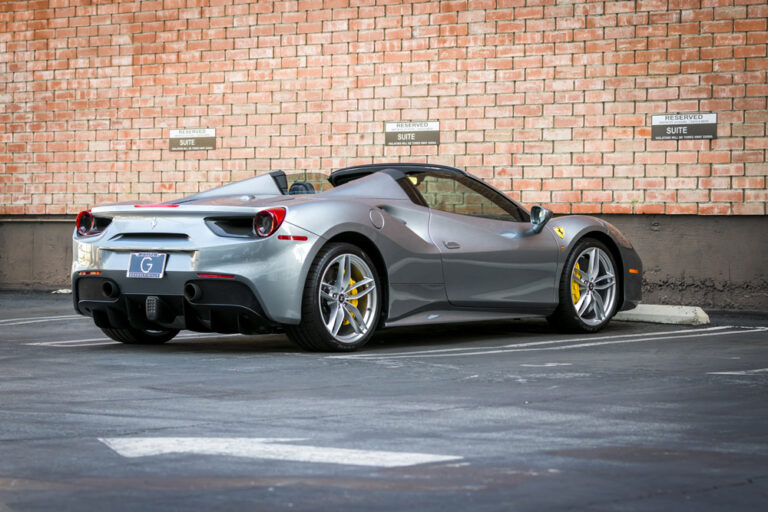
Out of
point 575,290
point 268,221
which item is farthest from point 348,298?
point 575,290

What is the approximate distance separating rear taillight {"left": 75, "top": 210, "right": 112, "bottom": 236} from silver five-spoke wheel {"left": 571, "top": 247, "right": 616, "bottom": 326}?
3572 millimetres

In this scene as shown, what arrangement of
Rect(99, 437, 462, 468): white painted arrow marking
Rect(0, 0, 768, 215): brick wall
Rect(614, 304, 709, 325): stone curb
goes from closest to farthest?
Rect(99, 437, 462, 468): white painted arrow marking, Rect(614, 304, 709, 325): stone curb, Rect(0, 0, 768, 215): brick wall

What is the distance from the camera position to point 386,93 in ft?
49.8

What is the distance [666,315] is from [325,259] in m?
4.53

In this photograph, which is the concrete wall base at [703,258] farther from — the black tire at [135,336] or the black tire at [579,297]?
the black tire at [135,336]

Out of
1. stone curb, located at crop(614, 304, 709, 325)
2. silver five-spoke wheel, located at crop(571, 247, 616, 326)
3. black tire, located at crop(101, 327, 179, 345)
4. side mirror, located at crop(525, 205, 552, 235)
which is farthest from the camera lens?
stone curb, located at crop(614, 304, 709, 325)

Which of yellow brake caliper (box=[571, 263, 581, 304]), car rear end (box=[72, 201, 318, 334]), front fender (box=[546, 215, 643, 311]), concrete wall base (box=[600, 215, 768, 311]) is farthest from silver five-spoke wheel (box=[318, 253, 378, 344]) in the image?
concrete wall base (box=[600, 215, 768, 311])

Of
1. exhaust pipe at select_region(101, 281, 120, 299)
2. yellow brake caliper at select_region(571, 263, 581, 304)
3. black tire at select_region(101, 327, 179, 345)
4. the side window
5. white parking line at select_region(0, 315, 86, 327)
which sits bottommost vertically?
white parking line at select_region(0, 315, 86, 327)

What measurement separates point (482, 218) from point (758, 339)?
2.23 metres

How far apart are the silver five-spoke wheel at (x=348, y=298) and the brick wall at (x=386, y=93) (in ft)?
21.1

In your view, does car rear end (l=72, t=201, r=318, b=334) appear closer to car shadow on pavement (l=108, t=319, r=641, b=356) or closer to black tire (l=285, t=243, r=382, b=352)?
black tire (l=285, t=243, r=382, b=352)

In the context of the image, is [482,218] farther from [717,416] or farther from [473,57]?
[473,57]

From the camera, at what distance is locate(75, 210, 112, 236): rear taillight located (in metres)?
8.29

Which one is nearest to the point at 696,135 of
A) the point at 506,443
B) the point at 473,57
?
the point at 473,57
